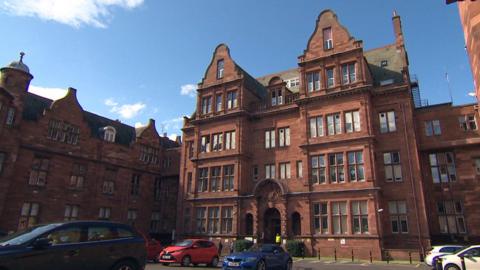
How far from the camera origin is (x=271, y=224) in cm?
3319

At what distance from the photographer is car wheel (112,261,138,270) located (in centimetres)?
1022

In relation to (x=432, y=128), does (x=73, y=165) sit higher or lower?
lower

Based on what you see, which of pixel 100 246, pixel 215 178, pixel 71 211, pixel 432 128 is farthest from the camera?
pixel 215 178

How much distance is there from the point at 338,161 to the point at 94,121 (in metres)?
28.2

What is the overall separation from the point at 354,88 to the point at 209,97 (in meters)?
16.5

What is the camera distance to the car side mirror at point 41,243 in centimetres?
861

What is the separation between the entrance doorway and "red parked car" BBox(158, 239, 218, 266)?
40.1ft

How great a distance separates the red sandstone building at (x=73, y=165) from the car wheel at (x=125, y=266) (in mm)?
24630

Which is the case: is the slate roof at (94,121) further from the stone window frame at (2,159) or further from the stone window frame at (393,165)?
the stone window frame at (393,165)

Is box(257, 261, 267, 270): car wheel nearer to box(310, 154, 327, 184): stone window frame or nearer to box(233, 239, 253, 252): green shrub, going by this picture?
box(233, 239, 253, 252): green shrub

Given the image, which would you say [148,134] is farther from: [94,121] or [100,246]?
[100,246]

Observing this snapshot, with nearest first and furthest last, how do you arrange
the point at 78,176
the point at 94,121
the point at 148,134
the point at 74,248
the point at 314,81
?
the point at 74,248 < the point at 314,81 < the point at 78,176 < the point at 94,121 < the point at 148,134

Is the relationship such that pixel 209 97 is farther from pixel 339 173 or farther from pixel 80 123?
pixel 339 173

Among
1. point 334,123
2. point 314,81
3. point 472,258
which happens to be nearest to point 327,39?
point 314,81
